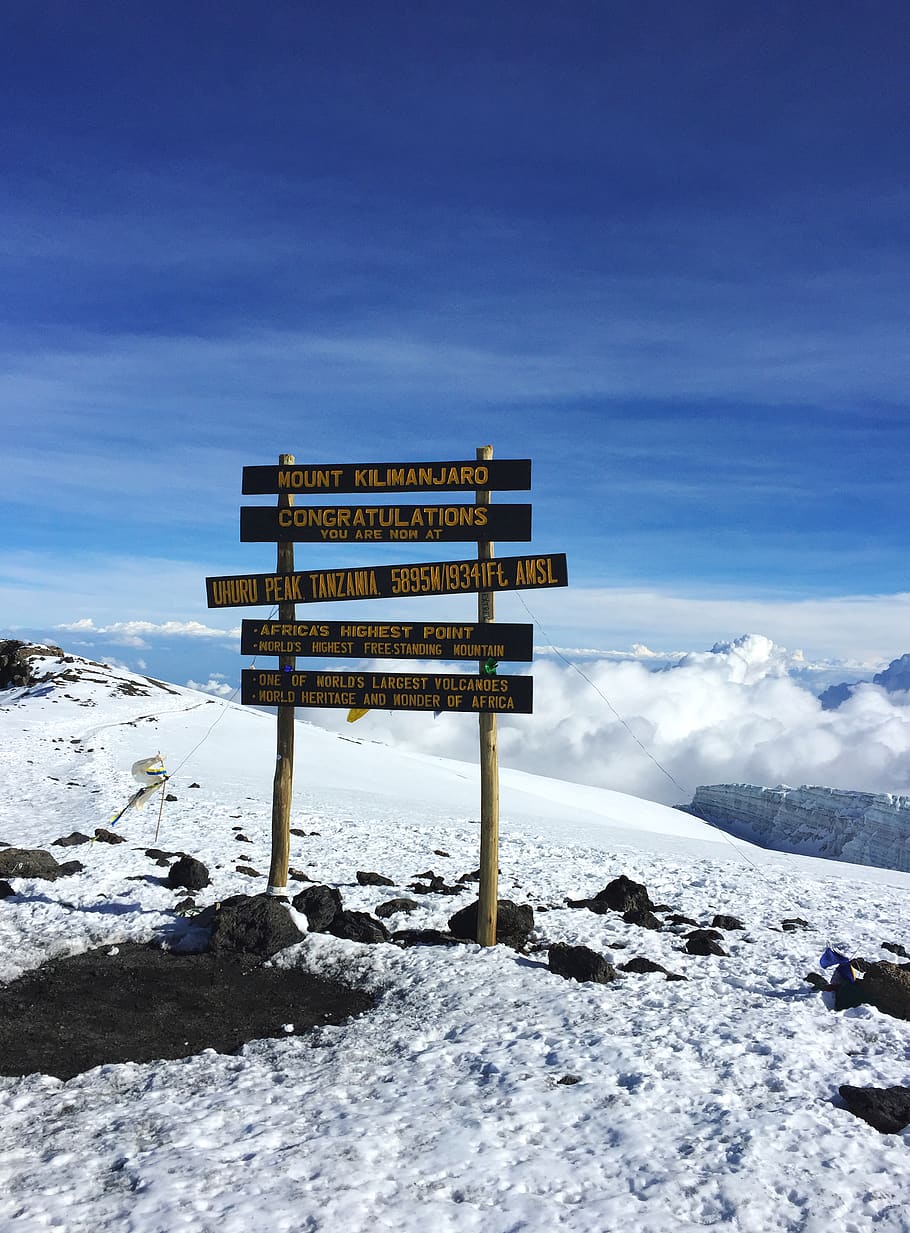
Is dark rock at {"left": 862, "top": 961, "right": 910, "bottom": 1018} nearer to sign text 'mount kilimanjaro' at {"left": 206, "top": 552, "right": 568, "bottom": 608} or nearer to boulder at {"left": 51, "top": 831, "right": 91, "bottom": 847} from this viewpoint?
sign text 'mount kilimanjaro' at {"left": 206, "top": 552, "right": 568, "bottom": 608}

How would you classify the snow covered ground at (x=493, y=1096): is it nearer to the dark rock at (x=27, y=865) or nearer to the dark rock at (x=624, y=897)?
the dark rock at (x=27, y=865)

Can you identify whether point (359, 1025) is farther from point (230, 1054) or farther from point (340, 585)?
point (340, 585)

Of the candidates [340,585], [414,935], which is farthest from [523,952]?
[340,585]

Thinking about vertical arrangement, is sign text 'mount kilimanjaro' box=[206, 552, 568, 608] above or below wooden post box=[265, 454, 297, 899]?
above

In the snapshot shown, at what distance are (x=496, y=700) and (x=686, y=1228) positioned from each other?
704 centimetres

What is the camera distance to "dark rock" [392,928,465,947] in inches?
471

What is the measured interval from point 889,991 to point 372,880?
885 centimetres

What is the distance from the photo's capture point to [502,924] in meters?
12.4

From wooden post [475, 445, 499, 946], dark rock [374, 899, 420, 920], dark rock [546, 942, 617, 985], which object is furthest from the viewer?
dark rock [374, 899, 420, 920]

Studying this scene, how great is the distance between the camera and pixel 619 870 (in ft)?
59.8

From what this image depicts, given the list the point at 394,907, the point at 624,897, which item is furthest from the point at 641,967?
the point at 394,907

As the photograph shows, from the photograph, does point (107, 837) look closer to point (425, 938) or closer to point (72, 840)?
point (72, 840)

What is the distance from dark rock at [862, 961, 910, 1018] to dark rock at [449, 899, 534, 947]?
460 centimetres

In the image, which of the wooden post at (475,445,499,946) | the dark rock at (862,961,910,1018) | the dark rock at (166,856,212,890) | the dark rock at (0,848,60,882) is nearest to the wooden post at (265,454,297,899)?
the dark rock at (166,856,212,890)
